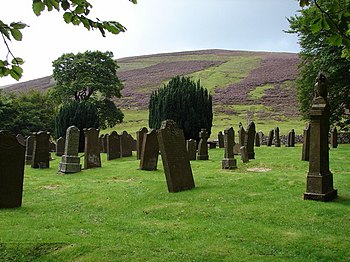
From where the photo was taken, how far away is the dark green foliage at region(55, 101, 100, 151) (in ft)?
106

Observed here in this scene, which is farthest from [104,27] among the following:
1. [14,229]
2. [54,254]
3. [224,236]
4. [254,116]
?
[254,116]

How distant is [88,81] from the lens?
4000 centimetres

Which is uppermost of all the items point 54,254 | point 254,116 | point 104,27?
point 254,116

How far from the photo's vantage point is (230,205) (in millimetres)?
8492

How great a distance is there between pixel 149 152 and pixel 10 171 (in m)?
7.16

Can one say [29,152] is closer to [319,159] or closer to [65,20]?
[319,159]

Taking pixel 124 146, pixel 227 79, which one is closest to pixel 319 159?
pixel 124 146

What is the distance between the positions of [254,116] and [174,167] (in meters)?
45.4

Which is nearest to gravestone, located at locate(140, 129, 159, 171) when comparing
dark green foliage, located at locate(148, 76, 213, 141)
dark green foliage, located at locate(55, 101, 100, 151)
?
dark green foliage, located at locate(148, 76, 213, 141)

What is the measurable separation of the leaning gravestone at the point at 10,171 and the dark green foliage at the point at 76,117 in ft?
77.2

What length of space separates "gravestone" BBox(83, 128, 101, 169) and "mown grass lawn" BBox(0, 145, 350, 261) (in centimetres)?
483

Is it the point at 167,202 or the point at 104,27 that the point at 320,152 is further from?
the point at 104,27

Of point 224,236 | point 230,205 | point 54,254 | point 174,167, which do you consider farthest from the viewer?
point 174,167

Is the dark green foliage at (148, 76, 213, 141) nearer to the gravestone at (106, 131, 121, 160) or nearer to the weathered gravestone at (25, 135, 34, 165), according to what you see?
the gravestone at (106, 131, 121, 160)
